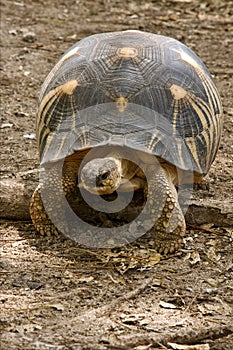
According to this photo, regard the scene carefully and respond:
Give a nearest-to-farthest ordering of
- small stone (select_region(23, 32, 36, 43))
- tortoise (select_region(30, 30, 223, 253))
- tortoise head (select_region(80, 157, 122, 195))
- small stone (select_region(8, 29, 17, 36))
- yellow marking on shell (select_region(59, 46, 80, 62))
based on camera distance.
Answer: tortoise head (select_region(80, 157, 122, 195))
tortoise (select_region(30, 30, 223, 253))
yellow marking on shell (select_region(59, 46, 80, 62))
small stone (select_region(23, 32, 36, 43))
small stone (select_region(8, 29, 17, 36))

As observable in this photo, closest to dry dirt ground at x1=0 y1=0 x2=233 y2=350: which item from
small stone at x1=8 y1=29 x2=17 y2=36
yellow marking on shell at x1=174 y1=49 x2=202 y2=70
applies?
yellow marking on shell at x1=174 y1=49 x2=202 y2=70

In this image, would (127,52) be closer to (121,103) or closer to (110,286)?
(121,103)

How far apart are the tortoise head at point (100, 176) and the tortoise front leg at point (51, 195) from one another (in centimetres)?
40

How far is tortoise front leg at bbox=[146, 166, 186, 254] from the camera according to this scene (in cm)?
407

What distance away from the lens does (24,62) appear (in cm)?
749

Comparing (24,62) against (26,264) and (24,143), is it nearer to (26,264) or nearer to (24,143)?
(24,143)

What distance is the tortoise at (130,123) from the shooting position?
13.0 feet

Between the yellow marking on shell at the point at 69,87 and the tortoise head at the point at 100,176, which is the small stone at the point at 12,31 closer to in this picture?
the yellow marking on shell at the point at 69,87

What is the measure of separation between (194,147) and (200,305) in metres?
1.09

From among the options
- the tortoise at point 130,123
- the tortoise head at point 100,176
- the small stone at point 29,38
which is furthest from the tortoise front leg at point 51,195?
the small stone at point 29,38

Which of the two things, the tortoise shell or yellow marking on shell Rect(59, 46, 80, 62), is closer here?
the tortoise shell

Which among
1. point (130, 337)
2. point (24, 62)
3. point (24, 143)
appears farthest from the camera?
point (24, 62)

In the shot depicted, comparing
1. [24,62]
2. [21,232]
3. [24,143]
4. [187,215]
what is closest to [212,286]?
[187,215]

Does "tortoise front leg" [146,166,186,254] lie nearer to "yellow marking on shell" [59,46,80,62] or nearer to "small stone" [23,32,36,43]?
"yellow marking on shell" [59,46,80,62]
